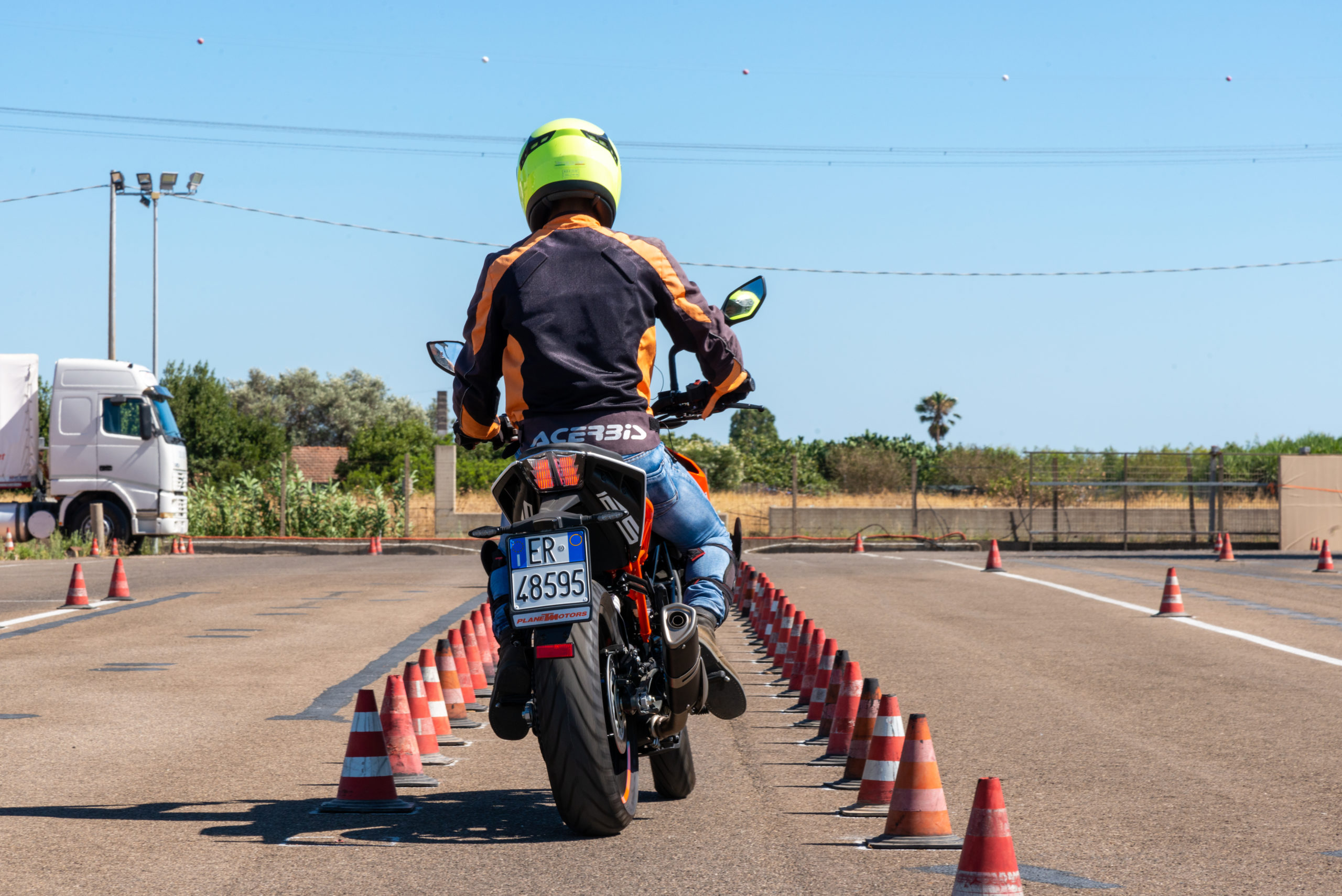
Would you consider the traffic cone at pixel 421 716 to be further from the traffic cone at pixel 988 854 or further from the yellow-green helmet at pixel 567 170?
the traffic cone at pixel 988 854

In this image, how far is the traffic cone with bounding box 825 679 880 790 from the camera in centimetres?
596

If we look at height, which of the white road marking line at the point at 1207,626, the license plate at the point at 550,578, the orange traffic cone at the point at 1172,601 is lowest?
the white road marking line at the point at 1207,626

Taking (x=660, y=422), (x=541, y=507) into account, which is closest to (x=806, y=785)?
(x=660, y=422)

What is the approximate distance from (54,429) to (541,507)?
78.9ft

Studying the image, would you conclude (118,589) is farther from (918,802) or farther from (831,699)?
(918,802)

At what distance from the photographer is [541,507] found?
15.3ft

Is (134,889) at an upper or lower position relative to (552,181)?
lower

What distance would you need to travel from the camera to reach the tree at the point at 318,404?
94.4m

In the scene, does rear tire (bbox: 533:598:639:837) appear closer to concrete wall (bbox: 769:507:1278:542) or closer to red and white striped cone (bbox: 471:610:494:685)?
red and white striped cone (bbox: 471:610:494:685)

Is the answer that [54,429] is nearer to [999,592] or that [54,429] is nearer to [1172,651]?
[999,592]

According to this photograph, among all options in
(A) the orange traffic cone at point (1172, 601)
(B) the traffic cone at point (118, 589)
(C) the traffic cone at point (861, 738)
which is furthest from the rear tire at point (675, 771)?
(B) the traffic cone at point (118, 589)

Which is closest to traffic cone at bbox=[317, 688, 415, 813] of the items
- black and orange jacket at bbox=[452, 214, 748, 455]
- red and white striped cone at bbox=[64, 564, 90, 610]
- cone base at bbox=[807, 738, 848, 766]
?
black and orange jacket at bbox=[452, 214, 748, 455]

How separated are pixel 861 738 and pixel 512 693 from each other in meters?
1.78

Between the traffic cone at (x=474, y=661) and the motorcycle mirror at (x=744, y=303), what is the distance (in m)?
3.95
